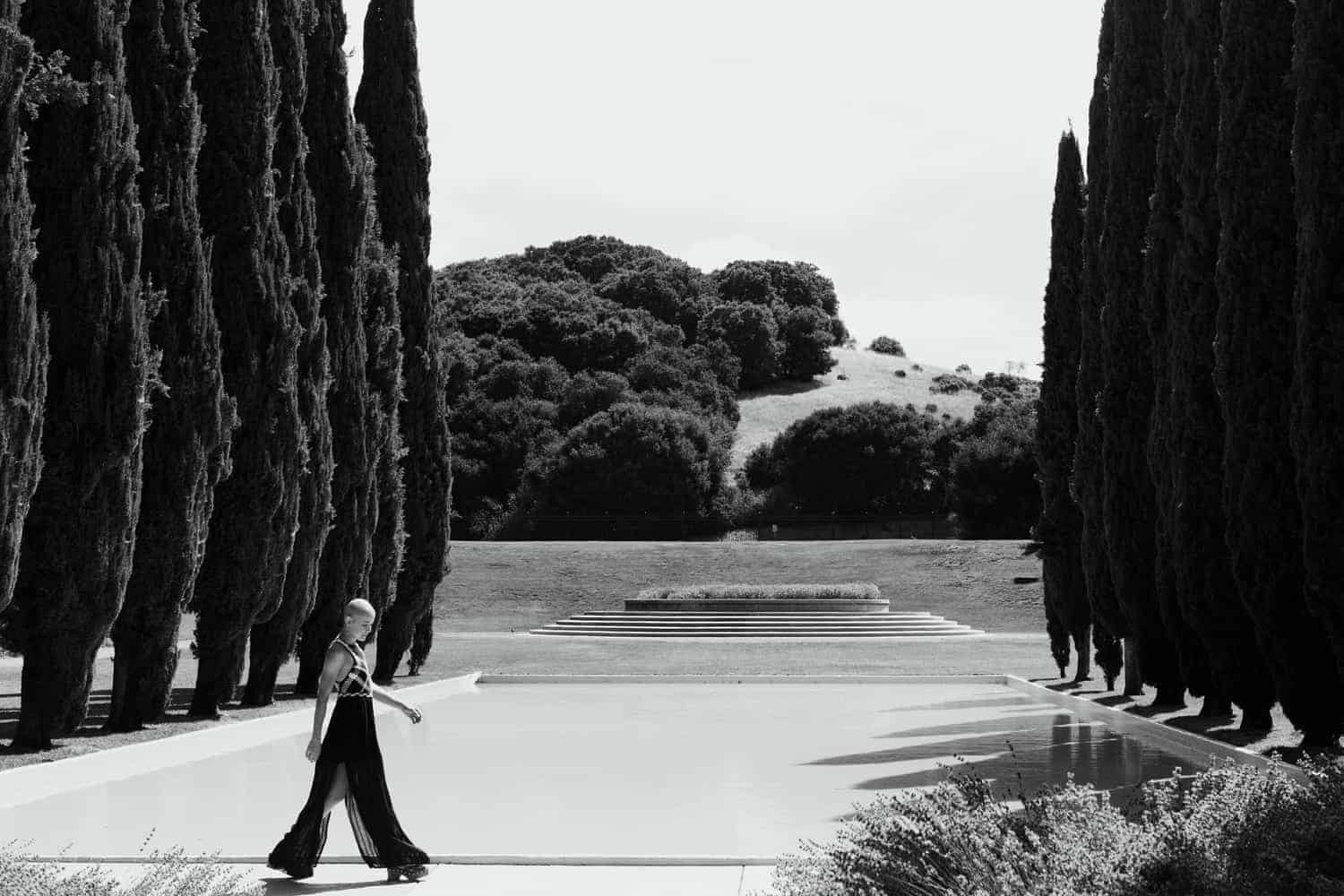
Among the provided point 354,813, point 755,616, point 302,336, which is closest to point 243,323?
point 302,336

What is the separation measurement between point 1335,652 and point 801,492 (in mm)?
48501

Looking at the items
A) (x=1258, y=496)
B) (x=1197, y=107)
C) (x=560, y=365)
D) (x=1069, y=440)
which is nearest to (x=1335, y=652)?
(x=1258, y=496)

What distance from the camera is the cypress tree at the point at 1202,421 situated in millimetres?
12461

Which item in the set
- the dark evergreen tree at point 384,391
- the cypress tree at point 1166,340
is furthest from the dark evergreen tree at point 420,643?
the cypress tree at point 1166,340

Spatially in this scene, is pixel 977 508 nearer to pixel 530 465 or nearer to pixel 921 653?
pixel 530 465

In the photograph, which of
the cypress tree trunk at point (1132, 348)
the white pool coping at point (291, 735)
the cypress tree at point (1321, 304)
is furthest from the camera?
the cypress tree trunk at point (1132, 348)

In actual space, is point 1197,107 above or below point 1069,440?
above

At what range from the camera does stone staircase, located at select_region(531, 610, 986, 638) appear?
30969 millimetres

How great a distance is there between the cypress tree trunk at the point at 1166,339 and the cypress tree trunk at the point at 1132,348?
375mm

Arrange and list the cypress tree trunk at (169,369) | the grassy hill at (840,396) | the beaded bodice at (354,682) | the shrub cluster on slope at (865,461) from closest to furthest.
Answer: the beaded bodice at (354,682) → the cypress tree trunk at (169,369) → the shrub cluster on slope at (865,461) → the grassy hill at (840,396)

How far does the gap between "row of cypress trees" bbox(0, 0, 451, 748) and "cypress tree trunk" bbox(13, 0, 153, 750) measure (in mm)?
18

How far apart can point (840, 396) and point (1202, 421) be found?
6954cm

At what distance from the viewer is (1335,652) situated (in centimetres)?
973

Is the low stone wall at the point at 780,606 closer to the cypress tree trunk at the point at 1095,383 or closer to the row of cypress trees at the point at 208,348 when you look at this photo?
the row of cypress trees at the point at 208,348
